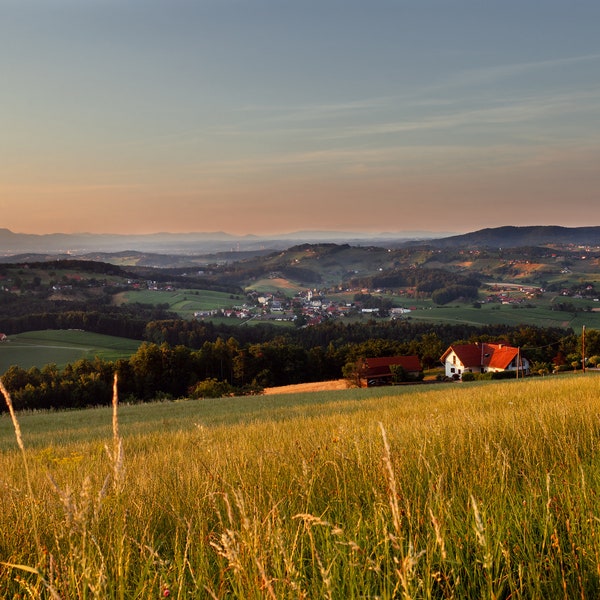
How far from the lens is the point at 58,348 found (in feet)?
327

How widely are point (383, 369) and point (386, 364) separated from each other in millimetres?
1617

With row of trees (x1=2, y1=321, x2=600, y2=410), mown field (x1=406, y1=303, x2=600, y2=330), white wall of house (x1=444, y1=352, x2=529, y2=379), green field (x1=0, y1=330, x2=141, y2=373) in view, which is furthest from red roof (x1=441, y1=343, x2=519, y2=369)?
green field (x1=0, y1=330, x2=141, y2=373)

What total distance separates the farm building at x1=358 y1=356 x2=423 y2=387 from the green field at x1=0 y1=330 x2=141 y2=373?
42593mm

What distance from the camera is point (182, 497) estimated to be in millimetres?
3959

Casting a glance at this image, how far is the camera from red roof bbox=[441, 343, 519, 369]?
71250 millimetres

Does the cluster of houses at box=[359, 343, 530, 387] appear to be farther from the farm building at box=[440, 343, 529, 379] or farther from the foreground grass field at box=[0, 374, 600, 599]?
the foreground grass field at box=[0, 374, 600, 599]

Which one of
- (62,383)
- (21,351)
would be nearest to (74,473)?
(62,383)

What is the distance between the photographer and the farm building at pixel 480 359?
7119 centimetres

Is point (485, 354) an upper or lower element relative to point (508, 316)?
upper

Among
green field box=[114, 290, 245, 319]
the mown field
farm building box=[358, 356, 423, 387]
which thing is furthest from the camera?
green field box=[114, 290, 245, 319]

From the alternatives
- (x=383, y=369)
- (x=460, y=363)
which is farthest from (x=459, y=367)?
(x=383, y=369)

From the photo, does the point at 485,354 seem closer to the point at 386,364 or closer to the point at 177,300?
the point at 386,364

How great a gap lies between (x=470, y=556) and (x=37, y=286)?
194 meters

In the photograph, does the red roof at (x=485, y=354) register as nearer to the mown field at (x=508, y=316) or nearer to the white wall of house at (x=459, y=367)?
the white wall of house at (x=459, y=367)
